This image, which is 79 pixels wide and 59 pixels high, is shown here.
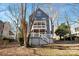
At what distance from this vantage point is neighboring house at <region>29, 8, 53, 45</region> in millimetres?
2205

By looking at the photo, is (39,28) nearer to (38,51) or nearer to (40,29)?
(40,29)

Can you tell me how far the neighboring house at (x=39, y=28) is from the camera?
2.21 m

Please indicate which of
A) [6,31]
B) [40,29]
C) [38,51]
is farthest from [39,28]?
[6,31]

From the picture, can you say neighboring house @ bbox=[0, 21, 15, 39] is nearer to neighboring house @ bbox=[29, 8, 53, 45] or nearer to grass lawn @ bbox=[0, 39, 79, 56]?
grass lawn @ bbox=[0, 39, 79, 56]

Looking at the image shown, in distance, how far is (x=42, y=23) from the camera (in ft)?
7.29

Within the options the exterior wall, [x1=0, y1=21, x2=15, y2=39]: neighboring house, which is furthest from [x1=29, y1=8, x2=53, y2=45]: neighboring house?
A: [x1=0, y1=21, x2=15, y2=39]: neighboring house

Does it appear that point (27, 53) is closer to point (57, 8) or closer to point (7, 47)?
point (7, 47)

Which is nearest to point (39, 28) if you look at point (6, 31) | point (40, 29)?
point (40, 29)


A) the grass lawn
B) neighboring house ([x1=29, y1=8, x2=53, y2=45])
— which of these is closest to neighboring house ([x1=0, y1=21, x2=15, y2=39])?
the grass lawn

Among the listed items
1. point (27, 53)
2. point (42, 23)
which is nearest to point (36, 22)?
point (42, 23)

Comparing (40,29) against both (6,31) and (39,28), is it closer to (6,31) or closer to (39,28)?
(39,28)

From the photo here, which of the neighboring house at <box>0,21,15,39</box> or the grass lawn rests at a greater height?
the neighboring house at <box>0,21,15,39</box>

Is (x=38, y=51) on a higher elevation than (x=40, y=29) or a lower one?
lower

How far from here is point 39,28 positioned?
2219 mm
